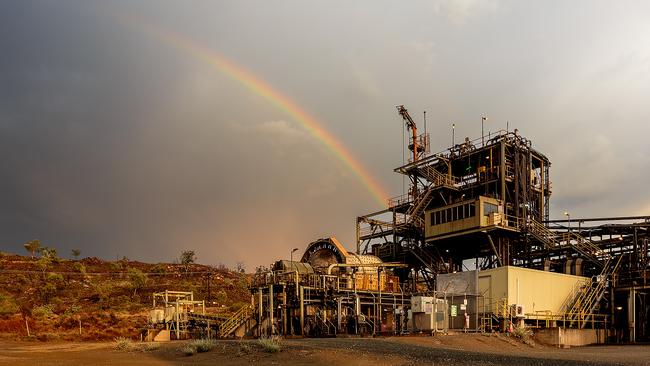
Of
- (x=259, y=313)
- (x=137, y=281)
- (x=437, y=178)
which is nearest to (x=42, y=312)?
(x=137, y=281)

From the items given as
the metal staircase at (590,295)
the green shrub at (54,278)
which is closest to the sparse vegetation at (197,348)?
the metal staircase at (590,295)

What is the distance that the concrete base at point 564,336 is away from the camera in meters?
38.2

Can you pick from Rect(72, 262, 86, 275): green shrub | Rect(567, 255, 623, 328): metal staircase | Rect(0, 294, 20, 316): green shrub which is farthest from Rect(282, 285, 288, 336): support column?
Rect(72, 262, 86, 275): green shrub

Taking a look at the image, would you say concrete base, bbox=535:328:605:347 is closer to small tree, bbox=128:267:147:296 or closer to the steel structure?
the steel structure

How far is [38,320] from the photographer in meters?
53.3

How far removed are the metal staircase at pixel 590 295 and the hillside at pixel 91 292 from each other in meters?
33.1

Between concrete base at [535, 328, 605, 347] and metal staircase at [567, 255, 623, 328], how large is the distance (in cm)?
105

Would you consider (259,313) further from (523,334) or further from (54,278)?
(54,278)

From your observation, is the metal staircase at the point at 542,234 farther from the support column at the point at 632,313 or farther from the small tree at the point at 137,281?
the small tree at the point at 137,281

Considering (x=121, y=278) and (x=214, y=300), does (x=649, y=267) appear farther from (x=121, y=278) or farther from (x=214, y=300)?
(x=121, y=278)

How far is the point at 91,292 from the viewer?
224 ft

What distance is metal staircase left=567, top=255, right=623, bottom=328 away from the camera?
42656 millimetres

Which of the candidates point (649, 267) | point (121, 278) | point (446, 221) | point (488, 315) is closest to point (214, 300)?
point (121, 278)

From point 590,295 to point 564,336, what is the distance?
7.59 metres
